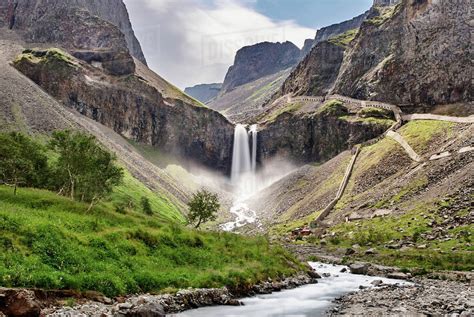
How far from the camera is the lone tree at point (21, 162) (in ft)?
193

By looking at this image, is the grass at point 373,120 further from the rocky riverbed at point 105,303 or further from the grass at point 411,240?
the rocky riverbed at point 105,303

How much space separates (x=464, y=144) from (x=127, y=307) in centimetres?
9866

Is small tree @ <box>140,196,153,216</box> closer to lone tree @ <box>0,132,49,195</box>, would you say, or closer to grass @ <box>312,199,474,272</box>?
lone tree @ <box>0,132,49,195</box>

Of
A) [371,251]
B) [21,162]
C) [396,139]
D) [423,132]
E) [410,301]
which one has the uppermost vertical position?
[423,132]

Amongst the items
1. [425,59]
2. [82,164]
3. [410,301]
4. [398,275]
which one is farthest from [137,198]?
[425,59]

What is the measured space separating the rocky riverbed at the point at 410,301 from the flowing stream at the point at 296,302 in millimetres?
1804

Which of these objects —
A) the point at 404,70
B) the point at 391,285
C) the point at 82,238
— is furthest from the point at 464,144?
the point at 82,238

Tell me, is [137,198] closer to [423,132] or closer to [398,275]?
[398,275]

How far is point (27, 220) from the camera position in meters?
31.1

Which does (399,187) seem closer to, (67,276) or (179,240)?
(179,240)

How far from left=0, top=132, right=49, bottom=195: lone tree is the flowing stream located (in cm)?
3551

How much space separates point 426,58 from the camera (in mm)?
165375

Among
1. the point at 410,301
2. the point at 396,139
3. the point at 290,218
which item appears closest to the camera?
the point at 410,301

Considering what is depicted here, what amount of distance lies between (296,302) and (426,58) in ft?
509
